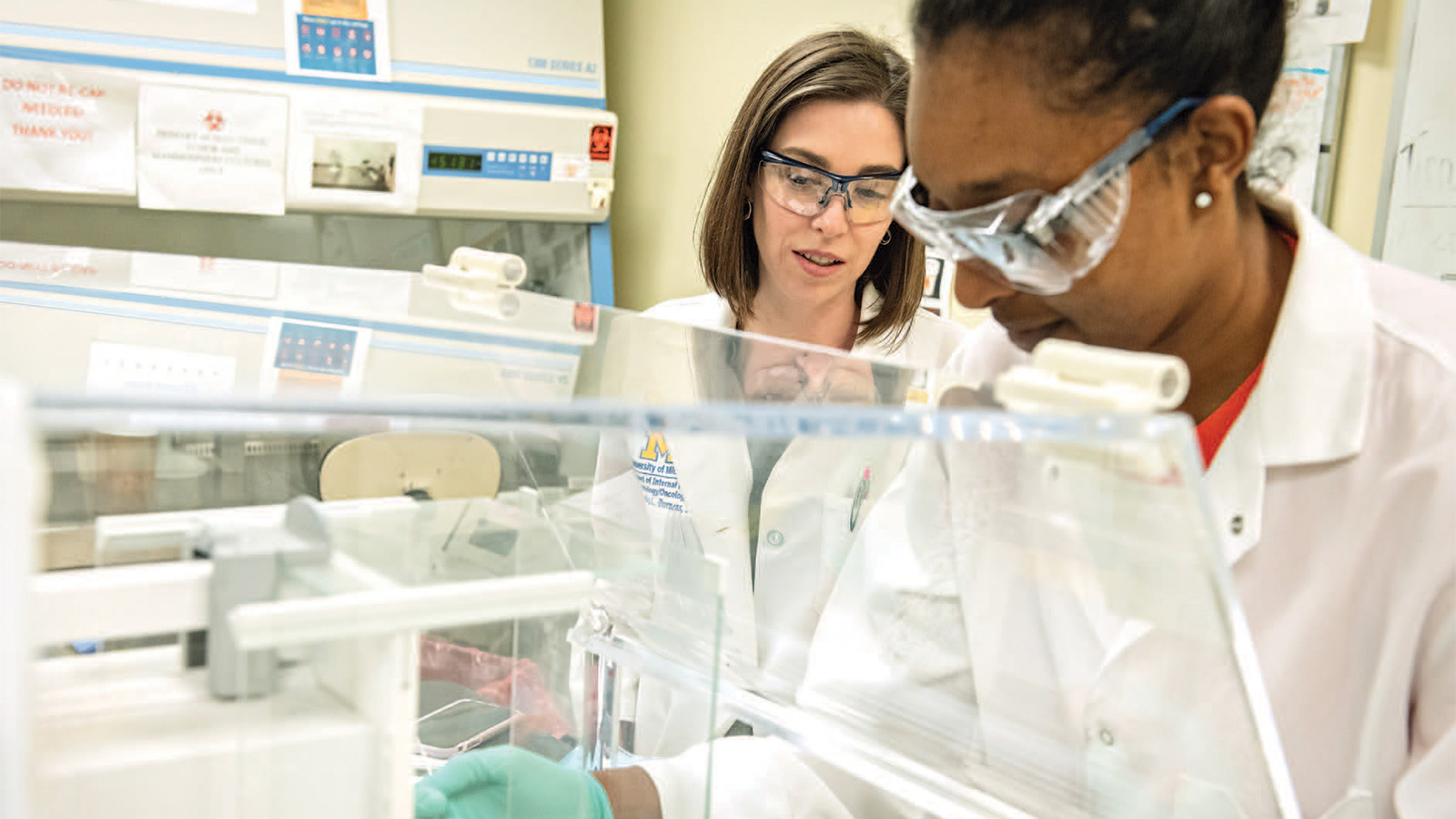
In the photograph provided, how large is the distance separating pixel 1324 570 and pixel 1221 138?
390mm

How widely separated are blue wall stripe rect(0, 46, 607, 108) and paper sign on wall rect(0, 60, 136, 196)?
0.08 ft

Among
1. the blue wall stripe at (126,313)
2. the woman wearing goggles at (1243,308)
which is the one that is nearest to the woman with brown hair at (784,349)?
the woman wearing goggles at (1243,308)

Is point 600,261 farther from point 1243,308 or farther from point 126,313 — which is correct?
point 1243,308

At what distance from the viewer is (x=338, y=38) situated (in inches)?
105

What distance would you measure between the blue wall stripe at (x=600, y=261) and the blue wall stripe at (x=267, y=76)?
35 centimetres

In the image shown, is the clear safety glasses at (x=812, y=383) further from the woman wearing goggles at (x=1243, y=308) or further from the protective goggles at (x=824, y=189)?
the protective goggles at (x=824, y=189)

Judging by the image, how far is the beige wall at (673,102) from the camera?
2.96 metres

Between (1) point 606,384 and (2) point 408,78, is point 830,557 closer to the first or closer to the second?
(1) point 606,384

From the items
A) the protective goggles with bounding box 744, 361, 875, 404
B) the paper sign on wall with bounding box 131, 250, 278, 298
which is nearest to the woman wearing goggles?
the protective goggles with bounding box 744, 361, 875, 404

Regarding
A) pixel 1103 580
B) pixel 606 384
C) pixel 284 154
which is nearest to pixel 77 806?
pixel 606 384

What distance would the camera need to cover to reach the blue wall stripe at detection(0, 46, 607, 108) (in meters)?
2.39

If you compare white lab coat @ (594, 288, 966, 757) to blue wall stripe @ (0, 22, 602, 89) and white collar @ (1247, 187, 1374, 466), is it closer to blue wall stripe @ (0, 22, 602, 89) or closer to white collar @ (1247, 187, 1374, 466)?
white collar @ (1247, 187, 1374, 466)

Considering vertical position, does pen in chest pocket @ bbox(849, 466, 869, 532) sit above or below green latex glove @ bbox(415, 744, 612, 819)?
above

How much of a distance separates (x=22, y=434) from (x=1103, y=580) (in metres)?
0.64
